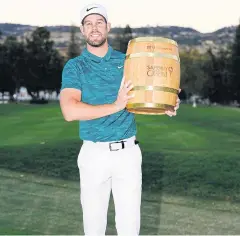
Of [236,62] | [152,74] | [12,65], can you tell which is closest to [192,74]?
[236,62]

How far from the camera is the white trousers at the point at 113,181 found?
18.3ft

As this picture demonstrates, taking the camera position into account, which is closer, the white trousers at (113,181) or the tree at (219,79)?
the white trousers at (113,181)

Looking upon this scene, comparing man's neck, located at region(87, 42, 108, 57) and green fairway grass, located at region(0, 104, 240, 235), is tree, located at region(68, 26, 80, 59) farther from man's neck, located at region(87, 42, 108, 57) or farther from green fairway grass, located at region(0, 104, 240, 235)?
man's neck, located at region(87, 42, 108, 57)

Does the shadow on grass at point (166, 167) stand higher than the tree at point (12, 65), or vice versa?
the shadow on grass at point (166, 167)

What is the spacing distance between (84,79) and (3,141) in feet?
68.6

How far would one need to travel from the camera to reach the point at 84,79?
5.48 meters

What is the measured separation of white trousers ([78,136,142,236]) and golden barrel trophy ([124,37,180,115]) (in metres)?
0.53

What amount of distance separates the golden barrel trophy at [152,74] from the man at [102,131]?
22 centimetres

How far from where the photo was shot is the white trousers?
5.57 metres

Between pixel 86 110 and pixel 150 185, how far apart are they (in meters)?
10.4

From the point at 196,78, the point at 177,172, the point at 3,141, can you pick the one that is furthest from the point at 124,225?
the point at 196,78

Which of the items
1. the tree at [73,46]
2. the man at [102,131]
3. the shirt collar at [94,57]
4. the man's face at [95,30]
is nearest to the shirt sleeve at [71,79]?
the man at [102,131]

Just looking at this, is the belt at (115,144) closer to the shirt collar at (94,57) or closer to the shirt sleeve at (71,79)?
the shirt sleeve at (71,79)

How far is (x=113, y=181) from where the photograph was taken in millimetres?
5672
